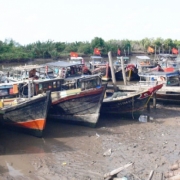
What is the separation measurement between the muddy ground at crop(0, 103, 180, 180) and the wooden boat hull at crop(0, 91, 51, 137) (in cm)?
37

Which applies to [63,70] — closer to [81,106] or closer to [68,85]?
[68,85]

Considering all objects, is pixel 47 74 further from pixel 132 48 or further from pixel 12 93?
pixel 132 48

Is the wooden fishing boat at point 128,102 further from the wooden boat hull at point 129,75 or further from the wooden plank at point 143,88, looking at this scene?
the wooden boat hull at point 129,75

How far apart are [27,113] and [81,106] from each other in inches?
106

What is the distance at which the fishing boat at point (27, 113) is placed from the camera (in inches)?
483

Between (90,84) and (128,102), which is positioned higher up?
(90,84)

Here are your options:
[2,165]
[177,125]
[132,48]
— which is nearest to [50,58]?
[132,48]

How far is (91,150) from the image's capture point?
11.3 metres

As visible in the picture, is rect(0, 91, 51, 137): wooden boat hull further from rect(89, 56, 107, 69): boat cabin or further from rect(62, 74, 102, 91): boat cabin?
rect(89, 56, 107, 69): boat cabin

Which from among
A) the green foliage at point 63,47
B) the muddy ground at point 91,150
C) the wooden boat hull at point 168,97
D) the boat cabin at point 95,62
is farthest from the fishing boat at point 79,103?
the green foliage at point 63,47

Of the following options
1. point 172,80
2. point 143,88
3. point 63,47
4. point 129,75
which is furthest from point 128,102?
point 63,47

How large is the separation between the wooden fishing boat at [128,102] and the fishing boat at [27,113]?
3717mm

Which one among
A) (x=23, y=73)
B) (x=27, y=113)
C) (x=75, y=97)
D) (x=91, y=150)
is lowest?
(x=91, y=150)

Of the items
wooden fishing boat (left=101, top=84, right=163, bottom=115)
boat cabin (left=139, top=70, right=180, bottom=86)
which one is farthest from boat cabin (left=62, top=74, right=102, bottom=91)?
boat cabin (left=139, top=70, right=180, bottom=86)
